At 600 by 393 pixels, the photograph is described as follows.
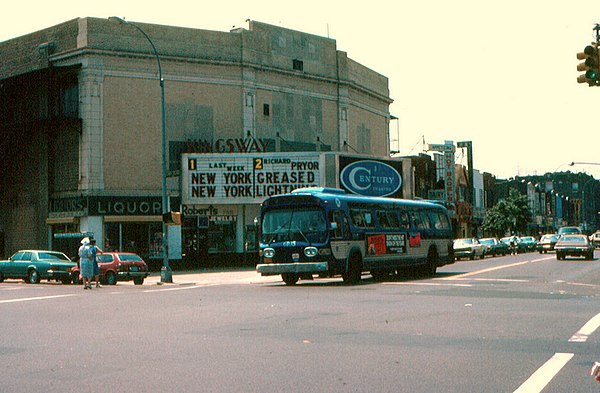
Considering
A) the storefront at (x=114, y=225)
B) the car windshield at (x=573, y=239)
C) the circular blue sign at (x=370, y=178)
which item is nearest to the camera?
the storefront at (x=114, y=225)

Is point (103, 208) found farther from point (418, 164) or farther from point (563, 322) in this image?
point (418, 164)

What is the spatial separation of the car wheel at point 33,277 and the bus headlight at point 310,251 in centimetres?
1277

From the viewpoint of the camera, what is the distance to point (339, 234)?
24.5m

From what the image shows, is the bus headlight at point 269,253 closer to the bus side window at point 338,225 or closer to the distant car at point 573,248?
the bus side window at point 338,225

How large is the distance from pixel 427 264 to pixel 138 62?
2086cm

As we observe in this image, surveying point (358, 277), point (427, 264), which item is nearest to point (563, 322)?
point (358, 277)

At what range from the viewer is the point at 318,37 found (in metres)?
49.9

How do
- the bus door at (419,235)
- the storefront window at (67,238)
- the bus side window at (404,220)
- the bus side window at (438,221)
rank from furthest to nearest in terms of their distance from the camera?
1. the storefront window at (67,238)
2. the bus side window at (438,221)
3. the bus door at (419,235)
4. the bus side window at (404,220)

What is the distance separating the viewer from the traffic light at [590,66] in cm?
1741

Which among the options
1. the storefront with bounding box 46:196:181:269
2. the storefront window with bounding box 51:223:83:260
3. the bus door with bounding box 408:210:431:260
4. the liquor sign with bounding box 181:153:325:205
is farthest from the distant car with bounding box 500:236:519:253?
A: the storefront window with bounding box 51:223:83:260

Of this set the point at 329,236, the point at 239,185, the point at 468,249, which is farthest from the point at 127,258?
the point at 468,249

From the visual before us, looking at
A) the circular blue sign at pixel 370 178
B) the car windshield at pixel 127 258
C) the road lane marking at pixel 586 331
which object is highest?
the circular blue sign at pixel 370 178

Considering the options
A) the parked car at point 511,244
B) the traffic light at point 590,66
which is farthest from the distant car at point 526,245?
the traffic light at point 590,66

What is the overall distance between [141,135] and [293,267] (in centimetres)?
2075
